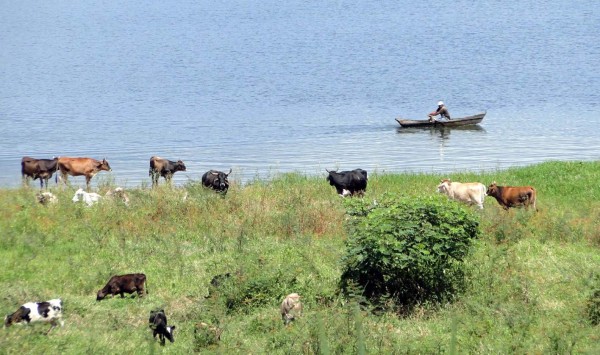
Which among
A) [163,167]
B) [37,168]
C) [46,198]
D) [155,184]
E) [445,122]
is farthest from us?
[445,122]

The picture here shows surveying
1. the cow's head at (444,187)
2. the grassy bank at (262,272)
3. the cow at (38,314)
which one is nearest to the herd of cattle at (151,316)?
the cow at (38,314)

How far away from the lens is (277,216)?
60.8 feet

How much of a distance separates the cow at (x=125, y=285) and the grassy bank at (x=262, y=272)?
0.88 feet

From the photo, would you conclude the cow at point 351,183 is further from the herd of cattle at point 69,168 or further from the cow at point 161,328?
the cow at point 161,328

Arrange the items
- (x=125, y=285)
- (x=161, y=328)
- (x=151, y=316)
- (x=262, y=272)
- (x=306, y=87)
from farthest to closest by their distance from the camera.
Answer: (x=306, y=87), (x=262, y=272), (x=125, y=285), (x=151, y=316), (x=161, y=328)

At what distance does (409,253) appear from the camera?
538 inches

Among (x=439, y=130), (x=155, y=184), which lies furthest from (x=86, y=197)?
(x=439, y=130)

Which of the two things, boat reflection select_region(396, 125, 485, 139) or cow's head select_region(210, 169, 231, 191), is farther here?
boat reflection select_region(396, 125, 485, 139)

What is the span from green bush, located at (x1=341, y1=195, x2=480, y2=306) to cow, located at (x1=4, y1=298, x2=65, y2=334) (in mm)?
4214

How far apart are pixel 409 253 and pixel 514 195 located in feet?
20.8

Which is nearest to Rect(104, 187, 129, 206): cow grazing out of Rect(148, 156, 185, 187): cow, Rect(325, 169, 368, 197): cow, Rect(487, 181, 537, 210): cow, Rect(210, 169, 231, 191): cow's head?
Rect(210, 169, 231, 191): cow's head

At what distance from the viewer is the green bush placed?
1359 cm

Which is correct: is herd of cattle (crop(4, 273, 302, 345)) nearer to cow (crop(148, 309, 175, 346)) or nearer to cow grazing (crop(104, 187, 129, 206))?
cow (crop(148, 309, 175, 346))

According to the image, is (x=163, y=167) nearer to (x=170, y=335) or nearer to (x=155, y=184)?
(x=155, y=184)
